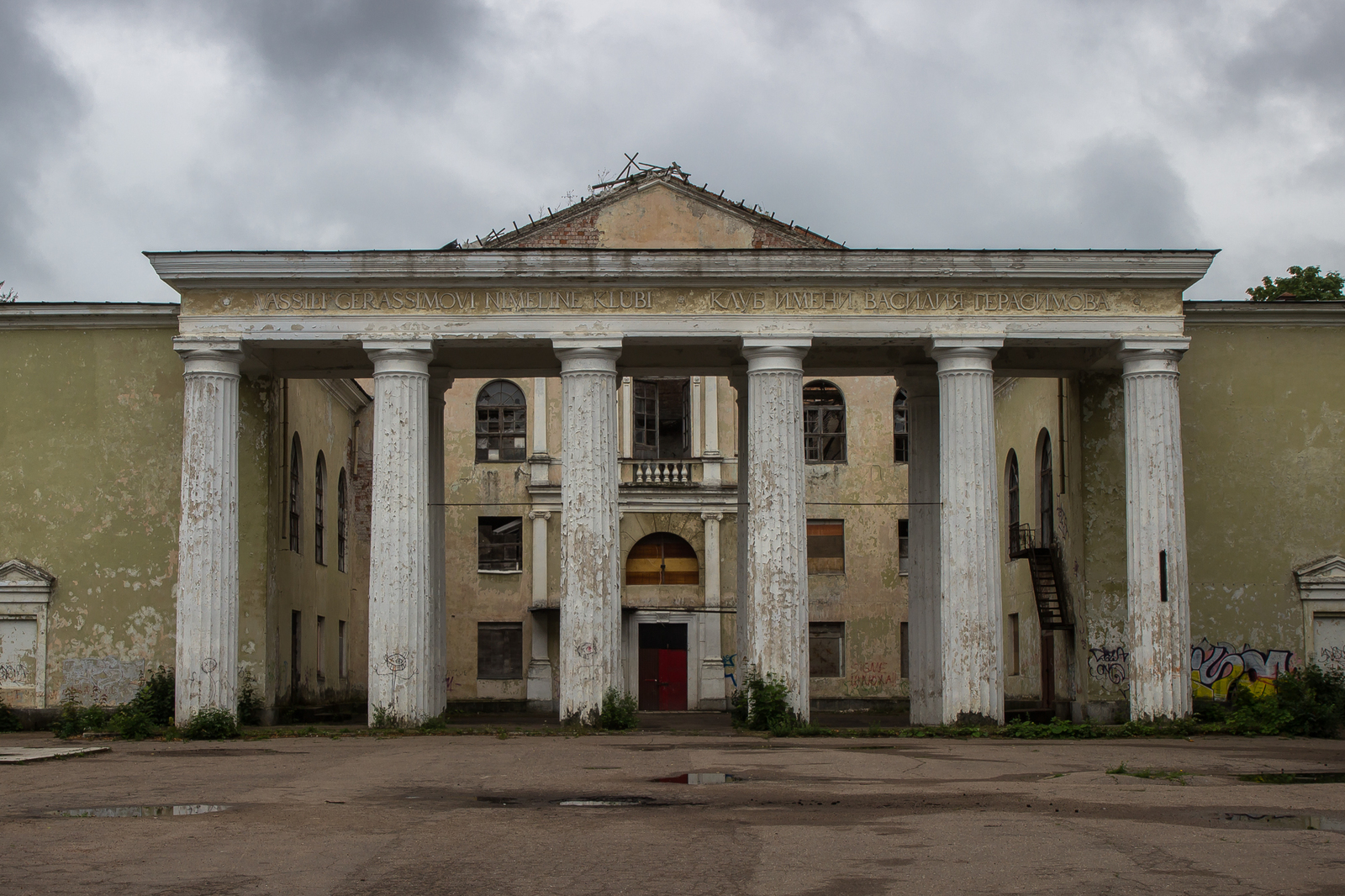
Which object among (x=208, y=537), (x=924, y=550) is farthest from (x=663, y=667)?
A: (x=208, y=537)

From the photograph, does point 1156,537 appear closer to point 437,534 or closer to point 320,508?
point 437,534

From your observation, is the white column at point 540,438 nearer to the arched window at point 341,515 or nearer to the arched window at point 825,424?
the arched window at point 341,515

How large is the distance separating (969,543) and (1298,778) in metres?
8.03

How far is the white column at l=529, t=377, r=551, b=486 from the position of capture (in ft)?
114

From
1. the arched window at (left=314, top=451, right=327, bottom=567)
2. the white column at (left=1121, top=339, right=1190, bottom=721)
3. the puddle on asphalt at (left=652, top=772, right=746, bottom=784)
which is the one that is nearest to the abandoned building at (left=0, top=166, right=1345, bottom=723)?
the white column at (left=1121, top=339, right=1190, bottom=721)

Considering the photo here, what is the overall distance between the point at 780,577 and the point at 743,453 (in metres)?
4.43

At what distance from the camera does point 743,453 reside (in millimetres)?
25391

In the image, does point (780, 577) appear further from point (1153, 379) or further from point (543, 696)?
point (543, 696)

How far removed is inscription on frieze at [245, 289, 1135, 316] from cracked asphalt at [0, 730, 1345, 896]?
25.6ft

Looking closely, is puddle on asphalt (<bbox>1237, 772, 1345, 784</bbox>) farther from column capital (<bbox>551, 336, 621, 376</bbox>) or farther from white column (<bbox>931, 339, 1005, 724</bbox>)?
column capital (<bbox>551, 336, 621, 376</bbox>)

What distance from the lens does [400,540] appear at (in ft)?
70.3

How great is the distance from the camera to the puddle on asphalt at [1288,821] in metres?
9.80

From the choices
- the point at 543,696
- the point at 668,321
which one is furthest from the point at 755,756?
the point at 543,696

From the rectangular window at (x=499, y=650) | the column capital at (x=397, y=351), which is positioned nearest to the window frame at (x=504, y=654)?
the rectangular window at (x=499, y=650)
